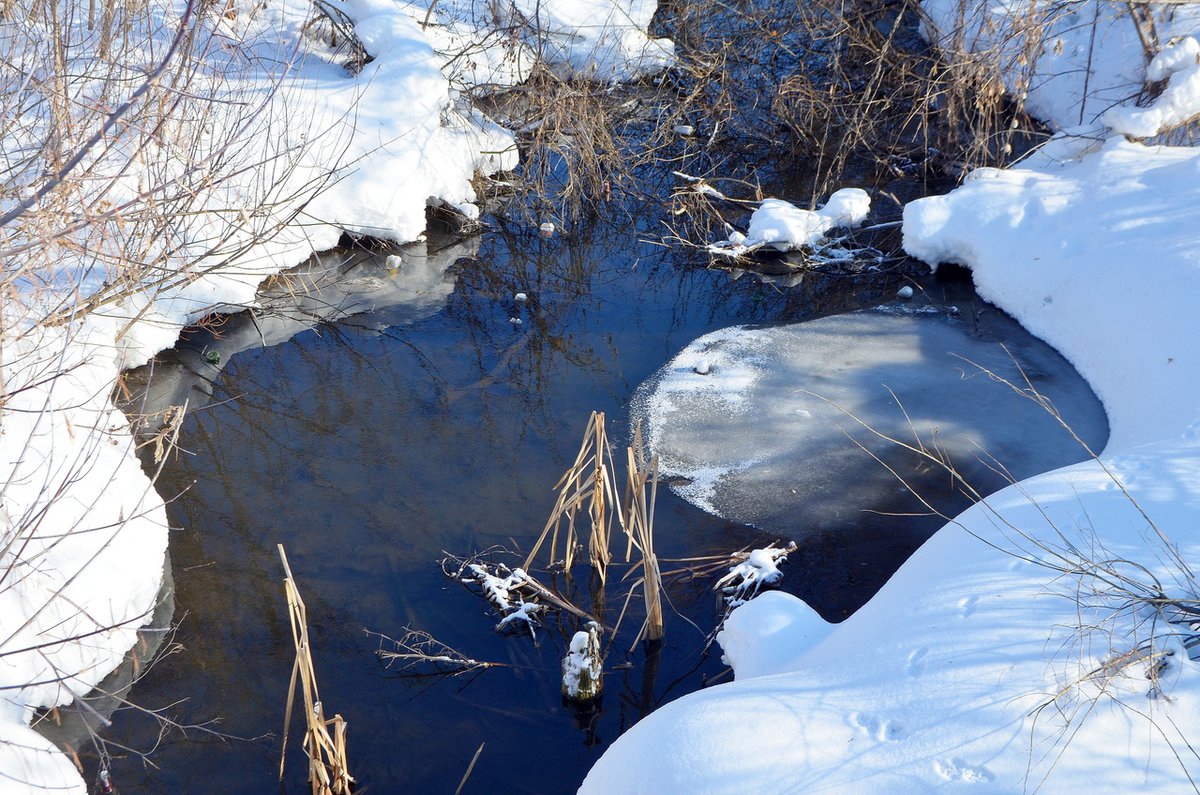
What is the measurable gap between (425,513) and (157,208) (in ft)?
7.96

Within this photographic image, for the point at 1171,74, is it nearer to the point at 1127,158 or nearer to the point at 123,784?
the point at 1127,158

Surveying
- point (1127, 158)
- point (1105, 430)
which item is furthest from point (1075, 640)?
point (1127, 158)

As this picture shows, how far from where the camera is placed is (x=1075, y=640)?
3039mm

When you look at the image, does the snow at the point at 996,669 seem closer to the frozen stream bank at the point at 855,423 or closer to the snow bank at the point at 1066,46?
the frozen stream bank at the point at 855,423

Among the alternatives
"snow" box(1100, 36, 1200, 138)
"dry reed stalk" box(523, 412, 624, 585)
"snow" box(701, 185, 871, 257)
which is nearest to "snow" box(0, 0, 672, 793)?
"dry reed stalk" box(523, 412, 624, 585)

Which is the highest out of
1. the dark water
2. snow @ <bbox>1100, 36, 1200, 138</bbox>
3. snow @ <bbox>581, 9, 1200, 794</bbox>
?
snow @ <bbox>1100, 36, 1200, 138</bbox>

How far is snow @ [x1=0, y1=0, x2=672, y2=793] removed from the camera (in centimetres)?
399

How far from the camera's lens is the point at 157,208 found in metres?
5.60

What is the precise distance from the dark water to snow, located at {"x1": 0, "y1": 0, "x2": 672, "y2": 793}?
0.38m

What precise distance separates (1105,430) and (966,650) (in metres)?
3.09

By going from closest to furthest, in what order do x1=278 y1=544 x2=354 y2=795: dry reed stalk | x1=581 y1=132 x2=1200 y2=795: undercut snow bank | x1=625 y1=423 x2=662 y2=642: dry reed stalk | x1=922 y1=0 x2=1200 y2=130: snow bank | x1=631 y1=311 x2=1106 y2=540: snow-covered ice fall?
x1=581 y1=132 x2=1200 y2=795: undercut snow bank
x1=278 y1=544 x2=354 y2=795: dry reed stalk
x1=625 y1=423 x2=662 y2=642: dry reed stalk
x1=631 y1=311 x2=1106 y2=540: snow-covered ice
x1=922 y1=0 x2=1200 y2=130: snow bank

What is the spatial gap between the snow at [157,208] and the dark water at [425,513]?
38 centimetres

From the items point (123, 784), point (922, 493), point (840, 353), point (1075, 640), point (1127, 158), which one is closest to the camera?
point (1075, 640)

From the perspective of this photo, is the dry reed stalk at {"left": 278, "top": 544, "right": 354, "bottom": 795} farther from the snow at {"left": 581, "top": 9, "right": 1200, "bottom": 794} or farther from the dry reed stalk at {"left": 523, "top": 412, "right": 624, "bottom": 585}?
the dry reed stalk at {"left": 523, "top": 412, "right": 624, "bottom": 585}
